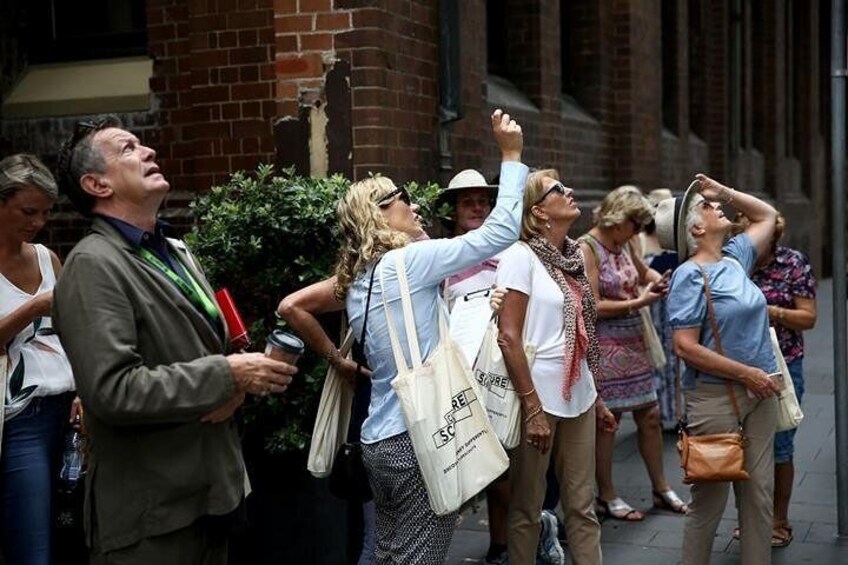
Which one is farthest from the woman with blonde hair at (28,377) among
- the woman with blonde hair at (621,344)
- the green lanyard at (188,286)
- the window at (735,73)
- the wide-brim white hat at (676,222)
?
the window at (735,73)

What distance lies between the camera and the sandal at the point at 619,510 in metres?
6.91

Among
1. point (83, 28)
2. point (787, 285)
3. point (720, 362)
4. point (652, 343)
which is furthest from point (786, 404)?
point (83, 28)

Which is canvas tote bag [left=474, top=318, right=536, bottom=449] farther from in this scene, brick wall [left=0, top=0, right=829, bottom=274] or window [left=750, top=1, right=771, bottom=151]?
window [left=750, top=1, right=771, bottom=151]

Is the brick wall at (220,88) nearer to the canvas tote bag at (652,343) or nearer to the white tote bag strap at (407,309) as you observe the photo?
the canvas tote bag at (652,343)

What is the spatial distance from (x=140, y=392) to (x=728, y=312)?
118 inches

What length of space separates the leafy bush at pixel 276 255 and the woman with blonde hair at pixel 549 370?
92 cm

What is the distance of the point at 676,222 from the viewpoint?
541 centimetres

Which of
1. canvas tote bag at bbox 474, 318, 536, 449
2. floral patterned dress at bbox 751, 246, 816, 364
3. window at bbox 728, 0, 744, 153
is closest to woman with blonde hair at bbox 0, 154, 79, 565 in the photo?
canvas tote bag at bbox 474, 318, 536, 449

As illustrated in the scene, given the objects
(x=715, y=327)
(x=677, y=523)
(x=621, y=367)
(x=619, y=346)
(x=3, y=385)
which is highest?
(x=3, y=385)

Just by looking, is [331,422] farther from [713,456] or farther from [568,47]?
[568,47]

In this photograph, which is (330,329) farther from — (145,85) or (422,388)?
(145,85)

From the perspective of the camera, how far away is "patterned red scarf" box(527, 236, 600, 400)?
523cm

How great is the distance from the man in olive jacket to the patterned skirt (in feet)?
12.9

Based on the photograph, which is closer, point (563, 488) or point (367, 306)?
point (367, 306)
